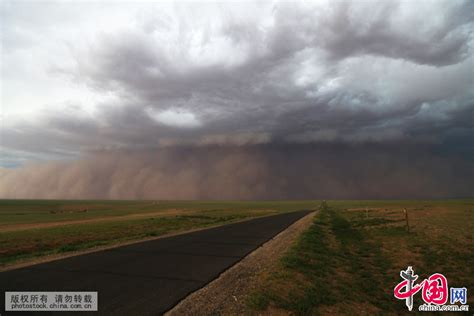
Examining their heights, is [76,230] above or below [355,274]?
below

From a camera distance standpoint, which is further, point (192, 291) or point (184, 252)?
point (184, 252)

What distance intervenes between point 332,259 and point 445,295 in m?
5.81

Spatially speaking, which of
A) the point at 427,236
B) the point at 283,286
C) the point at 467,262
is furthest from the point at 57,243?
the point at 427,236

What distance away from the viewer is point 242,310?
8.06 metres

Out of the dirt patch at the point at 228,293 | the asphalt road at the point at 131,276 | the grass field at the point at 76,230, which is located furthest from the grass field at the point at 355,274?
the grass field at the point at 76,230

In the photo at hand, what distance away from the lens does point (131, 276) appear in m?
11.4

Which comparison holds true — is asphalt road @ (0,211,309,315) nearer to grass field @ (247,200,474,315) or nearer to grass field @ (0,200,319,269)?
grass field @ (247,200,474,315)

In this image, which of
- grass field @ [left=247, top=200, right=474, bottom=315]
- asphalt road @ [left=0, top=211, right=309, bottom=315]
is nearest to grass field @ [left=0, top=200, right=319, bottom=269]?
asphalt road @ [left=0, top=211, right=309, bottom=315]

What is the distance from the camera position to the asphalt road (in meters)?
8.66

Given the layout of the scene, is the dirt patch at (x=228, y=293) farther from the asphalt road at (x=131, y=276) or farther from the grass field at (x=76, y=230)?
the grass field at (x=76, y=230)

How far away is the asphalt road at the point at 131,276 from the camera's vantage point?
866 cm

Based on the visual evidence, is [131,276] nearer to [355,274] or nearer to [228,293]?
[228,293]

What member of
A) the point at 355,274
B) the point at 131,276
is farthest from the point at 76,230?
the point at 355,274

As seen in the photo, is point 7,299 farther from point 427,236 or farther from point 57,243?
point 427,236
